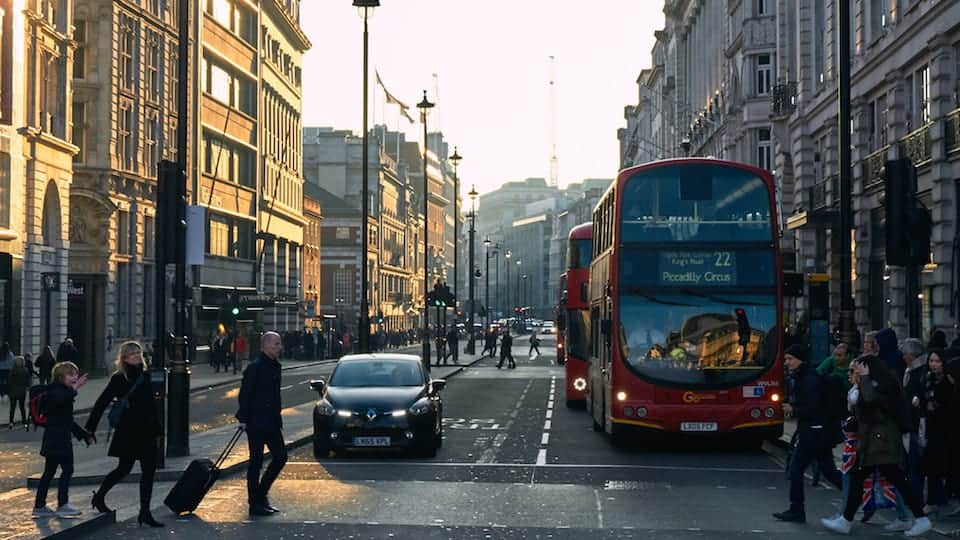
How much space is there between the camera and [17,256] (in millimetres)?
43625

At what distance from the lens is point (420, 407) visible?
2073 centimetres

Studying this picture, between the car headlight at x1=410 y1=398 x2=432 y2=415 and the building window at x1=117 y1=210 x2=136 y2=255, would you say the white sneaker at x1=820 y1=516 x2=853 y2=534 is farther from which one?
the building window at x1=117 y1=210 x2=136 y2=255

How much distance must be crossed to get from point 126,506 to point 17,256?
30296 mm

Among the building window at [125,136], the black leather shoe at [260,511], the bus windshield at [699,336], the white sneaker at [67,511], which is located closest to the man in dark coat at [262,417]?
the black leather shoe at [260,511]

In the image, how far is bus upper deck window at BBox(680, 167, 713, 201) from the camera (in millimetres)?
21750

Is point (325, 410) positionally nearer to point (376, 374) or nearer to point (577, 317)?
point (376, 374)

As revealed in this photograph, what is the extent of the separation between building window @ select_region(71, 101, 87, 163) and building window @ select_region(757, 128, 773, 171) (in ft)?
83.0

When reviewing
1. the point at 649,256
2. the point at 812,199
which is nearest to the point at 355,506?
the point at 649,256

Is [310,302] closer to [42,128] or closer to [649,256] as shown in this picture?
[42,128]

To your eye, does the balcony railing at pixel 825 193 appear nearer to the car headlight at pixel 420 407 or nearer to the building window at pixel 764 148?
the building window at pixel 764 148

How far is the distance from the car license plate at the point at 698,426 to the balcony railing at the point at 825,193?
19792mm

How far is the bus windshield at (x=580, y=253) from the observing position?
3431 cm

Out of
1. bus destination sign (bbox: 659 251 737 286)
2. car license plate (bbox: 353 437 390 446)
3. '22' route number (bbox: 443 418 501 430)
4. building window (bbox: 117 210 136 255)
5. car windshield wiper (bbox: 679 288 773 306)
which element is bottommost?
'22' route number (bbox: 443 418 501 430)

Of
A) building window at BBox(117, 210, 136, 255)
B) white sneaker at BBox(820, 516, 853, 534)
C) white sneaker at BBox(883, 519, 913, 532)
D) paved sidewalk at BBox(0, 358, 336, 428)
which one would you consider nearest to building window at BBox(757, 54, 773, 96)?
paved sidewalk at BBox(0, 358, 336, 428)
